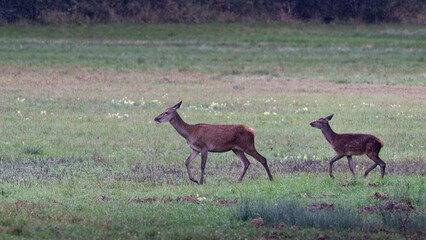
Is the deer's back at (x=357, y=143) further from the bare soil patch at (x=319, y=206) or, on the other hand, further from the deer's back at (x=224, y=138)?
the bare soil patch at (x=319, y=206)

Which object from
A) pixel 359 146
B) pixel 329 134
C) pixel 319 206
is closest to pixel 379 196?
pixel 319 206

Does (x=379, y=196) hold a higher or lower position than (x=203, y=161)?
higher

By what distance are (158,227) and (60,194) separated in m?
2.56

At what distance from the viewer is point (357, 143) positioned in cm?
1236

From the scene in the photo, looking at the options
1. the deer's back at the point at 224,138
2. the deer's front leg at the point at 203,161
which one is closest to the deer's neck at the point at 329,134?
the deer's back at the point at 224,138

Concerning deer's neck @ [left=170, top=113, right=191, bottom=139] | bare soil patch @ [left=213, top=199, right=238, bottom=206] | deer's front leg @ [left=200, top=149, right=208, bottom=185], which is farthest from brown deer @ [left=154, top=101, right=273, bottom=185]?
bare soil patch @ [left=213, top=199, right=238, bottom=206]

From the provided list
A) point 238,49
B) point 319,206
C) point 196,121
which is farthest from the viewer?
point 238,49

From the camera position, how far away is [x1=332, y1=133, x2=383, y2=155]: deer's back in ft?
40.1

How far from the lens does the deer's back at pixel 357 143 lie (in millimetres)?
12227

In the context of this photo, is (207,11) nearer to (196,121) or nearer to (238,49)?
(238,49)

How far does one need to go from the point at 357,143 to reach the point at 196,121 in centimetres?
690

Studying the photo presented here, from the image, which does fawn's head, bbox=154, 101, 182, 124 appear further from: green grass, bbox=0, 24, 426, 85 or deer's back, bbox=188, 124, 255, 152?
green grass, bbox=0, 24, 426, 85

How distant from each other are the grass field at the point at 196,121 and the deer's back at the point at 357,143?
46 cm

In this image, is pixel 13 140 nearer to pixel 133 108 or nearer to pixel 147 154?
pixel 147 154
